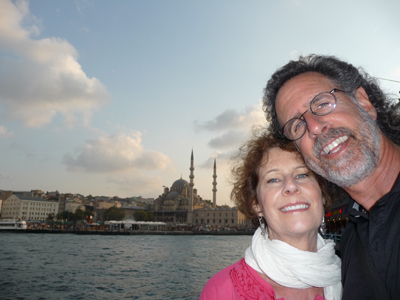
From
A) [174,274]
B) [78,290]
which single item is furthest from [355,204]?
[174,274]

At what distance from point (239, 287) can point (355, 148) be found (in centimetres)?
99

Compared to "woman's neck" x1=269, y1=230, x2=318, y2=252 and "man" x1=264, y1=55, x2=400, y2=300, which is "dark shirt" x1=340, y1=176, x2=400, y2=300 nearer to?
"man" x1=264, y1=55, x2=400, y2=300

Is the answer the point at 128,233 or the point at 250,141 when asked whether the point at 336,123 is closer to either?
the point at 250,141

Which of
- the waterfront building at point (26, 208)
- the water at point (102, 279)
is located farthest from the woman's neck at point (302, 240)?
the waterfront building at point (26, 208)

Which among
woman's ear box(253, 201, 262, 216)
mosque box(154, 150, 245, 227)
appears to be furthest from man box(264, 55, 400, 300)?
mosque box(154, 150, 245, 227)

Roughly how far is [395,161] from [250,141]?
87 cm

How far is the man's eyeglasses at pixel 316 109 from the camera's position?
1.69 meters

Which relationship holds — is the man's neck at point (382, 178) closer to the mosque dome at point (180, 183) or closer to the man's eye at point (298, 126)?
the man's eye at point (298, 126)

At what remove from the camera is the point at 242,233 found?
61000 millimetres

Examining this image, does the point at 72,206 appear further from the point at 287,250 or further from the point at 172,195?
the point at 287,250

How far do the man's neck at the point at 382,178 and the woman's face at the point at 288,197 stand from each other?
226 mm

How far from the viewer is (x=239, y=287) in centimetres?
164

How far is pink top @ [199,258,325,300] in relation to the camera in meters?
1.61

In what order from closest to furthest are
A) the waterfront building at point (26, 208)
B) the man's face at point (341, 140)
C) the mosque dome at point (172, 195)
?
A: the man's face at point (341, 140)
the mosque dome at point (172, 195)
the waterfront building at point (26, 208)
